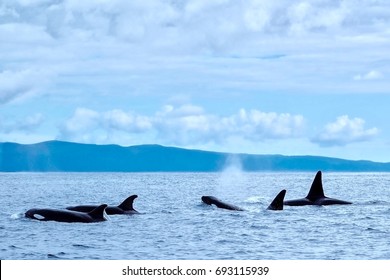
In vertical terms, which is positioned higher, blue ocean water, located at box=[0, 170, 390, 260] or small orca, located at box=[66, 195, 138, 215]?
small orca, located at box=[66, 195, 138, 215]

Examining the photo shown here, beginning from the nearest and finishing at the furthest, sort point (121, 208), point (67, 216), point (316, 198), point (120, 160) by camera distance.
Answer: point (67, 216) < point (121, 208) < point (316, 198) < point (120, 160)

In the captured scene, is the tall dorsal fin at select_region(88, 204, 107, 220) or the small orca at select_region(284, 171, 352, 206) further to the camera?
the small orca at select_region(284, 171, 352, 206)

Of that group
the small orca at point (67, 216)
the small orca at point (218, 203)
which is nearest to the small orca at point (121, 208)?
the small orca at point (67, 216)

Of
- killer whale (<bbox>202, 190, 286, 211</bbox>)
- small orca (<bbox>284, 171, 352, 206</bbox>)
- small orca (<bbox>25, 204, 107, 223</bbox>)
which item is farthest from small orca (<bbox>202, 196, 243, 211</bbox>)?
small orca (<bbox>25, 204, 107, 223</bbox>)

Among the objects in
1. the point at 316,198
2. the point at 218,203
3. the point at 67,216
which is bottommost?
the point at 67,216

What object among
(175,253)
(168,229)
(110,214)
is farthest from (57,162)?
(175,253)

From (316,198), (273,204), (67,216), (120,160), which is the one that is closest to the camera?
(67,216)

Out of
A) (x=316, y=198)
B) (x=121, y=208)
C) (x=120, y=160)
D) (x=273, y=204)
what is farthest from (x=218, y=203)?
(x=120, y=160)

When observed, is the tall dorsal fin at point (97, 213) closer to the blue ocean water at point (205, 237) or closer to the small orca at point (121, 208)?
the blue ocean water at point (205, 237)

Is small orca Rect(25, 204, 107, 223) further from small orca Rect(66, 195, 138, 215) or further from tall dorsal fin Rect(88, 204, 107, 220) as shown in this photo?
small orca Rect(66, 195, 138, 215)

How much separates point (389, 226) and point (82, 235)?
52.0ft

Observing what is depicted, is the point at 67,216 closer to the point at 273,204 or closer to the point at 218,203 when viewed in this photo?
the point at 218,203

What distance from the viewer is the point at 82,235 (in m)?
37.3
